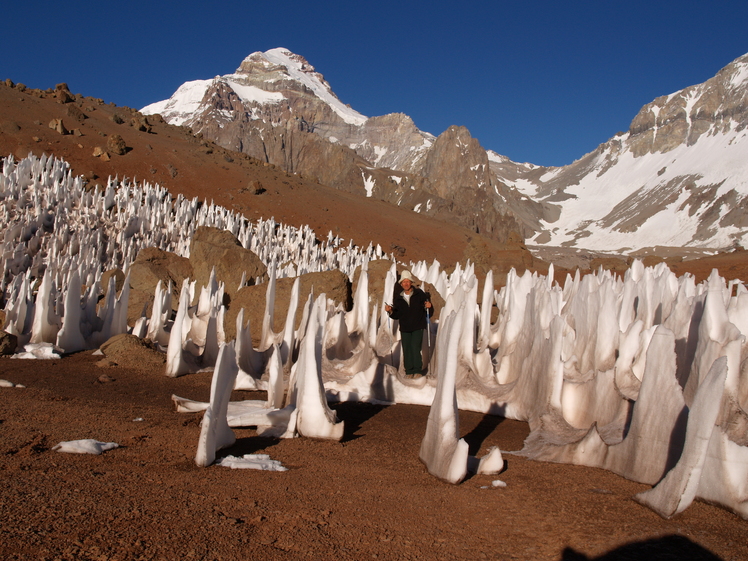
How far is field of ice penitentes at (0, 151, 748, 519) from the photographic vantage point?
8.22 feet

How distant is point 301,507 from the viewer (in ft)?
7.05

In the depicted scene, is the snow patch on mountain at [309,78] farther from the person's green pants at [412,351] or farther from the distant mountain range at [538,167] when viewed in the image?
the person's green pants at [412,351]

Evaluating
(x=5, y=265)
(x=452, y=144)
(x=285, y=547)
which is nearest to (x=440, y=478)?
(x=285, y=547)

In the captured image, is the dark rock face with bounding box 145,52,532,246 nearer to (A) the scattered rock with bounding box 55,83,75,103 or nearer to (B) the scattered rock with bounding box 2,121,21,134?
(B) the scattered rock with bounding box 2,121,21,134

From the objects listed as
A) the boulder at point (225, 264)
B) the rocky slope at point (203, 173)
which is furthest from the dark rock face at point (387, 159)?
the boulder at point (225, 264)

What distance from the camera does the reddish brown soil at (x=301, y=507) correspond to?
1.77m

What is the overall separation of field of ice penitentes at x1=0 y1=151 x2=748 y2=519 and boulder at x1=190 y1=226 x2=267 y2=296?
3.02 feet

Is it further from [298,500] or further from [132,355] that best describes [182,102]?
[298,500]

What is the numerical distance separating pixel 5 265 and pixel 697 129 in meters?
108

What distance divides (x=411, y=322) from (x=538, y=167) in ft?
474

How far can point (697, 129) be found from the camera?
94.0 meters

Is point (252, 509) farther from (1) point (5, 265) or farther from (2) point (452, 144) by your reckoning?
(2) point (452, 144)

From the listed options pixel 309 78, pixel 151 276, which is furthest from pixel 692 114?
pixel 309 78

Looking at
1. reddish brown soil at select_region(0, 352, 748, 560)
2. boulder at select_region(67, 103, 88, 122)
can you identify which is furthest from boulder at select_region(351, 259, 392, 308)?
boulder at select_region(67, 103, 88, 122)
